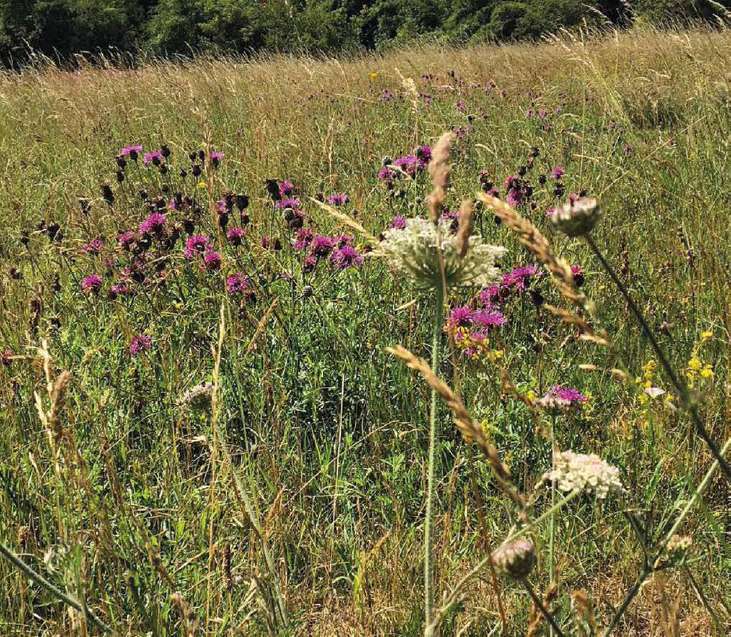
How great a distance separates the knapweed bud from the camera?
716mm

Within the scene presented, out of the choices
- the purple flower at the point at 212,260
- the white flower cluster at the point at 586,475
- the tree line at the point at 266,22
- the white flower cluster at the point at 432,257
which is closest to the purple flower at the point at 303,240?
the purple flower at the point at 212,260

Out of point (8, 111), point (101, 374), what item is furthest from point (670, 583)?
point (8, 111)

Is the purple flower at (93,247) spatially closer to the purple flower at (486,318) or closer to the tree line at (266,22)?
the purple flower at (486,318)

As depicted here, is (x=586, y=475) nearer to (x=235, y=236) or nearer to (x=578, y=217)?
(x=578, y=217)

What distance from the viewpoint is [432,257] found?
2.94 ft

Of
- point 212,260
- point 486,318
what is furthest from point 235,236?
point 486,318

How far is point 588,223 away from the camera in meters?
0.69

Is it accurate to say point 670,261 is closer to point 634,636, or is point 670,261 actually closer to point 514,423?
point 514,423

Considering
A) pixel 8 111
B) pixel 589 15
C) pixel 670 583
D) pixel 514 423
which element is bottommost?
pixel 589 15

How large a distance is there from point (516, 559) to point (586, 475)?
198mm

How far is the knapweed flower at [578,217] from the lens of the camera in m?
0.69

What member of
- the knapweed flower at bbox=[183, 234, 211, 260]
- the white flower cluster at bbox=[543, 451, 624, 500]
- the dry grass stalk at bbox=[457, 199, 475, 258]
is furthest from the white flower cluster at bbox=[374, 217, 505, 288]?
the knapweed flower at bbox=[183, 234, 211, 260]

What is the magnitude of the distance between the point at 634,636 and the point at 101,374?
1535mm

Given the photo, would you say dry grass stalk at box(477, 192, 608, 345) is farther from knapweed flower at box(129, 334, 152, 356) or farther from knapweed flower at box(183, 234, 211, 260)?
knapweed flower at box(183, 234, 211, 260)
